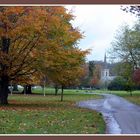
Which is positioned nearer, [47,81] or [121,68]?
[121,68]

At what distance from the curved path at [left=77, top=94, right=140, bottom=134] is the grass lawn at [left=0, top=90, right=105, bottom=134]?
0.21 m

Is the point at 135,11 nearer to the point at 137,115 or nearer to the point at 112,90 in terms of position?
the point at 112,90

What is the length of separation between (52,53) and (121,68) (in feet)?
13.9

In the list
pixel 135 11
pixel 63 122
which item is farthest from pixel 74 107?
pixel 135 11

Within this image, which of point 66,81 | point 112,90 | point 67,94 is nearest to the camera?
point 112,90

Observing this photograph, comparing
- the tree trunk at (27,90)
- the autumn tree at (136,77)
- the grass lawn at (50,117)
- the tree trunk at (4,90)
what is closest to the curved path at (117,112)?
the grass lawn at (50,117)

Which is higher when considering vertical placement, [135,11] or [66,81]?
[135,11]

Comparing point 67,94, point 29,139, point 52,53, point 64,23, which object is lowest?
point 29,139

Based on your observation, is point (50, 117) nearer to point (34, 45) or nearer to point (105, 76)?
point (105, 76)

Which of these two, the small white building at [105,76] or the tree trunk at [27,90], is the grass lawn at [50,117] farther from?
the small white building at [105,76]

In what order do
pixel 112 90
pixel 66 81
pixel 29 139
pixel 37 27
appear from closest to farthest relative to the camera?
1. pixel 29 139
2. pixel 112 90
3. pixel 66 81
4. pixel 37 27

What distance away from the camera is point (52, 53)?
49.4 feet

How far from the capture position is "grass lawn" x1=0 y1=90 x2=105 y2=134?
10109mm

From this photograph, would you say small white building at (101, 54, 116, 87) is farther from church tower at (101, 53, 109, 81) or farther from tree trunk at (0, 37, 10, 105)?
tree trunk at (0, 37, 10, 105)
